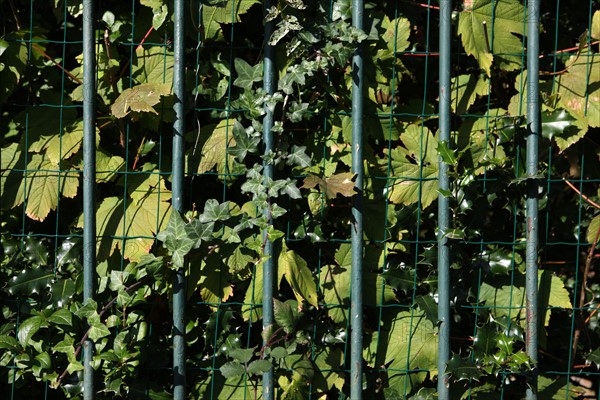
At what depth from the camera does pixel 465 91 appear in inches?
149

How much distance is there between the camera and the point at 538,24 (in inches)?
140

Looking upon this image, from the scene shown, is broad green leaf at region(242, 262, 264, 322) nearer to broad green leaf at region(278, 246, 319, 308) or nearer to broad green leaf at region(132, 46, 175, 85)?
broad green leaf at region(278, 246, 319, 308)

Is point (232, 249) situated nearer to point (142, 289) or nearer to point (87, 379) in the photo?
point (142, 289)

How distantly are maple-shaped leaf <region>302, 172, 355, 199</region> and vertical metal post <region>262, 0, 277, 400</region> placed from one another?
171mm

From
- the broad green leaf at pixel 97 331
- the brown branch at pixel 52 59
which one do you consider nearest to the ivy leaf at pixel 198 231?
the broad green leaf at pixel 97 331

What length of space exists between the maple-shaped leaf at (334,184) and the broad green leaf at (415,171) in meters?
0.26

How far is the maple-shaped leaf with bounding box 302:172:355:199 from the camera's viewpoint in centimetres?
348

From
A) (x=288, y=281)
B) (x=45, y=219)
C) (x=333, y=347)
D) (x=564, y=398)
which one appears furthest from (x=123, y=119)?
(x=564, y=398)

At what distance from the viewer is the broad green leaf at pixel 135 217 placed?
3.63 meters

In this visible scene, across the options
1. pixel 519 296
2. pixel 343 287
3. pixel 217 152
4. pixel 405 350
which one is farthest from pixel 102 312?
pixel 519 296

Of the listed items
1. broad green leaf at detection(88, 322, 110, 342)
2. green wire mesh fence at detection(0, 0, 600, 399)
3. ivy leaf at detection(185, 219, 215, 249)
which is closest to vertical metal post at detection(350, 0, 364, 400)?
green wire mesh fence at detection(0, 0, 600, 399)

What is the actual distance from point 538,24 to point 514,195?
74 cm

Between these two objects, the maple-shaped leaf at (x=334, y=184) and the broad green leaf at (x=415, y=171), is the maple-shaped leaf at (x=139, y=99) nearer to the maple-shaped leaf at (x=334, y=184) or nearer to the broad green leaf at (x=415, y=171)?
the maple-shaped leaf at (x=334, y=184)

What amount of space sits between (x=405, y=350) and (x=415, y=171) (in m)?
0.78
